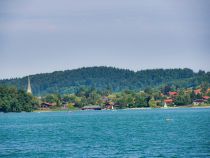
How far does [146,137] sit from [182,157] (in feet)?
66.2

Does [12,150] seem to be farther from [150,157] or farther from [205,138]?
[205,138]

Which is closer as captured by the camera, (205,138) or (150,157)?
(150,157)

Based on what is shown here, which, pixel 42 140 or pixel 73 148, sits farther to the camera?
pixel 42 140

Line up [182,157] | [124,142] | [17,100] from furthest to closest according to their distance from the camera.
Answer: [17,100], [124,142], [182,157]

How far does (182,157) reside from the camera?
156 ft

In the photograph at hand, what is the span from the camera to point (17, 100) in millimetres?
193875

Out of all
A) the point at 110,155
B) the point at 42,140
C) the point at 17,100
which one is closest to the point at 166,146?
the point at 110,155

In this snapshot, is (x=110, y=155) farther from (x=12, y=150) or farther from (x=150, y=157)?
(x=12, y=150)

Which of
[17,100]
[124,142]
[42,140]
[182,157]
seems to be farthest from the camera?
[17,100]

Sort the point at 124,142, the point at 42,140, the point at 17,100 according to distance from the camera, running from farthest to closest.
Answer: the point at 17,100
the point at 42,140
the point at 124,142

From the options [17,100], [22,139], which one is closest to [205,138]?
[22,139]

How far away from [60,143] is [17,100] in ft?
438

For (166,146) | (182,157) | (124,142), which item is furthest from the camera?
(124,142)

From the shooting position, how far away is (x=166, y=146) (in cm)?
5538
